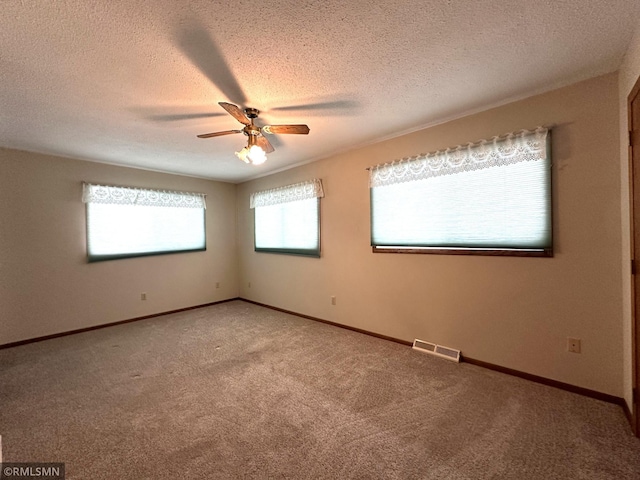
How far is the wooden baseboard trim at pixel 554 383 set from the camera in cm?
193

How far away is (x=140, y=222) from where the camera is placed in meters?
4.20

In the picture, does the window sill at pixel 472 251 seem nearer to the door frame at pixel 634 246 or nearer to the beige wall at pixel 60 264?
the door frame at pixel 634 246

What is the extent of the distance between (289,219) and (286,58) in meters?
2.77

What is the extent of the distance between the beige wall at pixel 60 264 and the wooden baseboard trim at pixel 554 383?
448 cm

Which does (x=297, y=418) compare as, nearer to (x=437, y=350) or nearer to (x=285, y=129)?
(x=437, y=350)

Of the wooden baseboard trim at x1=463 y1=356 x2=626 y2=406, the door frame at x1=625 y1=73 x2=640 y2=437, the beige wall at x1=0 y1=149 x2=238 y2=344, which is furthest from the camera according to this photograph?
the beige wall at x1=0 y1=149 x2=238 y2=344

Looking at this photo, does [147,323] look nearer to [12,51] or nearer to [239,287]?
[239,287]

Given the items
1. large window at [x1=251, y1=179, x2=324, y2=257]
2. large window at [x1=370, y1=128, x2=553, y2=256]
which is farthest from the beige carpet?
large window at [x1=251, y1=179, x2=324, y2=257]

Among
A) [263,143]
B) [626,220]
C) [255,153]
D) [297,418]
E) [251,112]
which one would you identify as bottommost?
[297,418]

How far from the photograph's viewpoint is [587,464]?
142cm

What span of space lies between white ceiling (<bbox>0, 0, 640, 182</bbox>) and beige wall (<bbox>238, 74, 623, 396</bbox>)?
0.24 m

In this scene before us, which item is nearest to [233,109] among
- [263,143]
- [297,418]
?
[263,143]

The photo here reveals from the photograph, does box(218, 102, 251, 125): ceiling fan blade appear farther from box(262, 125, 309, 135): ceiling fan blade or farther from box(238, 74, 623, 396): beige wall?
box(238, 74, 623, 396): beige wall

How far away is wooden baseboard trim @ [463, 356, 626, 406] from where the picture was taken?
6.32 feet
